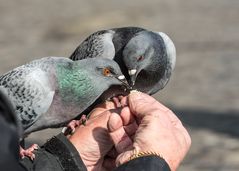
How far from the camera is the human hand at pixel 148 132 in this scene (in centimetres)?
318

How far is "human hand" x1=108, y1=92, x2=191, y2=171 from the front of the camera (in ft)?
10.4

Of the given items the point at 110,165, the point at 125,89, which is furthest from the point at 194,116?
the point at 110,165

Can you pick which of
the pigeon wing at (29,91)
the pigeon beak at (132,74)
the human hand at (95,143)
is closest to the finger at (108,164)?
the human hand at (95,143)

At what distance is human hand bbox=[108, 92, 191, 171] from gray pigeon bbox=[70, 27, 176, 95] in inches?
81.9

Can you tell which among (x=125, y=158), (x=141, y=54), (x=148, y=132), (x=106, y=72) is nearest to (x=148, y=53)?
(x=141, y=54)

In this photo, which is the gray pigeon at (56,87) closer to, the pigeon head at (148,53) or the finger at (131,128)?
the pigeon head at (148,53)

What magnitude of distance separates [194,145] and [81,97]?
480cm

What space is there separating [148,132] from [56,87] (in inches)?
69.5

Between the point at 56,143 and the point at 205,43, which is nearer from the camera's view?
the point at 56,143

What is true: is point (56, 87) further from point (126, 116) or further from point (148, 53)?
point (126, 116)

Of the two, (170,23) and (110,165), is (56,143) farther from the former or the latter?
(170,23)

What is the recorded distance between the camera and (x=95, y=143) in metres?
3.75

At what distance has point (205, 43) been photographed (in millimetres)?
15266

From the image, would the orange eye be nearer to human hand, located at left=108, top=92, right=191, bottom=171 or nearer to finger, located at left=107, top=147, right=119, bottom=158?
finger, located at left=107, top=147, right=119, bottom=158
